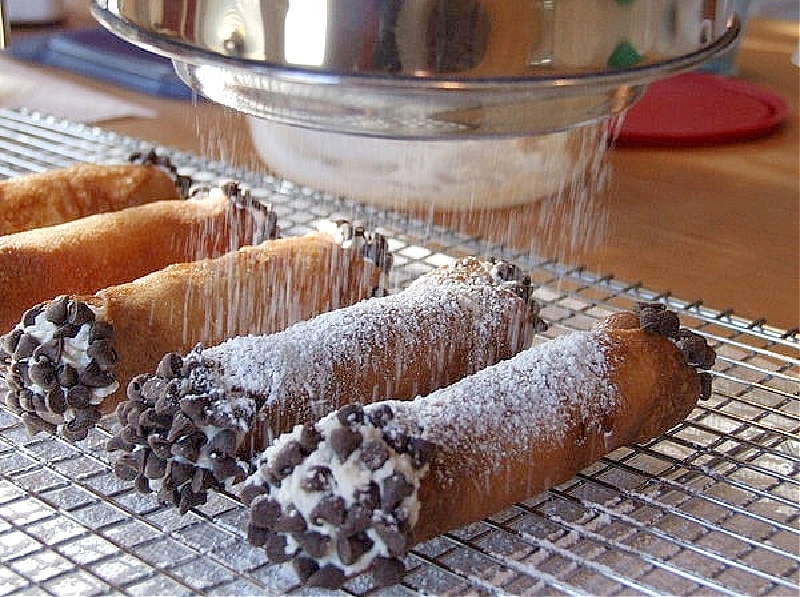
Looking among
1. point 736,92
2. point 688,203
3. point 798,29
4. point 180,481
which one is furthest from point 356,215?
point 798,29

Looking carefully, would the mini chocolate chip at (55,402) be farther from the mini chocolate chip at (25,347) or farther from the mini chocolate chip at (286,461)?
the mini chocolate chip at (286,461)

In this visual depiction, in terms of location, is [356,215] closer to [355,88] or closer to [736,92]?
[355,88]

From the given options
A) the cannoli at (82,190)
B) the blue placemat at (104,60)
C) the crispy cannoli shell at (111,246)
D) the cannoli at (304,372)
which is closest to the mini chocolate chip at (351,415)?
the cannoli at (304,372)

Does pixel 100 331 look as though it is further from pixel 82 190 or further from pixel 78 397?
pixel 82 190

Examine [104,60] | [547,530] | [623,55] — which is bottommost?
[547,530]

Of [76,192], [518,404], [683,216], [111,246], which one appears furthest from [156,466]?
[683,216]

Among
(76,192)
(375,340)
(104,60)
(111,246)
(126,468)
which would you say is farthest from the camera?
(104,60)
